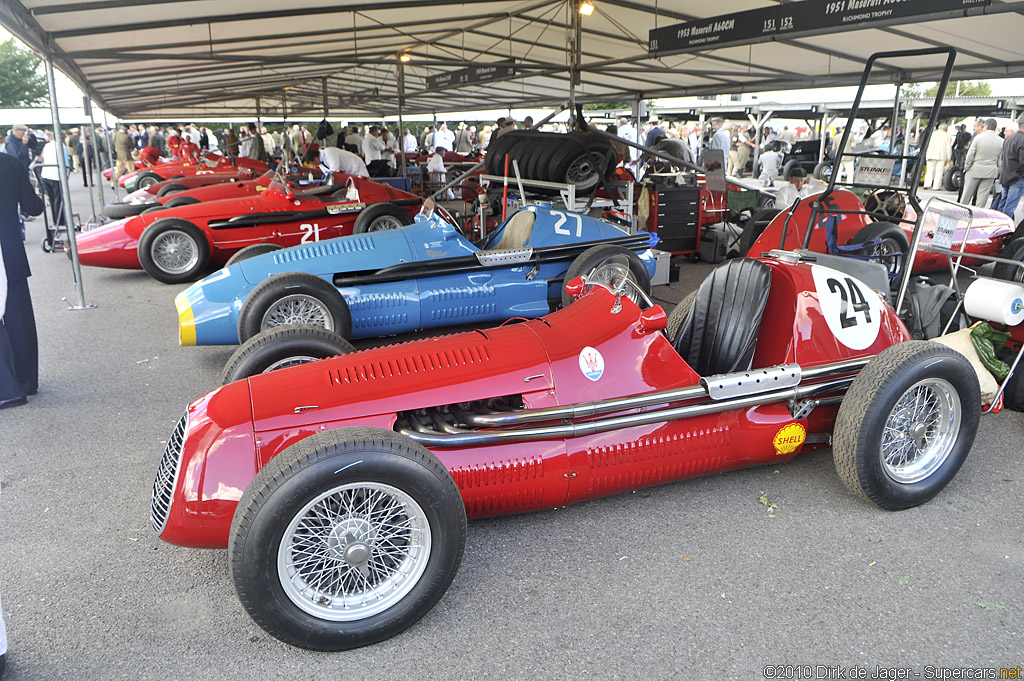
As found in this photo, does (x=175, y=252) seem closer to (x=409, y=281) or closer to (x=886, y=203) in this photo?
(x=409, y=281)

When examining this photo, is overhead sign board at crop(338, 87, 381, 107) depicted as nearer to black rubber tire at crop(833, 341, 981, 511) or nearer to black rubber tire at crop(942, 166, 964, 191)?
black rubber tire at crop(942, 166, 964, 191)

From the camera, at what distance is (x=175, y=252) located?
882 cm

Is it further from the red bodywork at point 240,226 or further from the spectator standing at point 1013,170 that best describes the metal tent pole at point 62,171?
the spectator standing at point 1013,170

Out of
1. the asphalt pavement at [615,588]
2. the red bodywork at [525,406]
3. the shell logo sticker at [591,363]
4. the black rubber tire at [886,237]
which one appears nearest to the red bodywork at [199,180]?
the asphalt pavement at [615,588]

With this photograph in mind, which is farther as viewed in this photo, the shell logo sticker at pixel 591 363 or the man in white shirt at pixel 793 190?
the man in white shirt at pixel 793 190

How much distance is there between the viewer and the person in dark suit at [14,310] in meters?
4.87

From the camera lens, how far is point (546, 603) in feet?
9.19

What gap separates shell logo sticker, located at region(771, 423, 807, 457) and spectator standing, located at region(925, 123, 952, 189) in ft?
69.6

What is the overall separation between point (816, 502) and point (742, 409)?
25.3 inches

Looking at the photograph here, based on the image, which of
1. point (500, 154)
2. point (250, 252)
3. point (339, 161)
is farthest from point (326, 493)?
point (339, 161)

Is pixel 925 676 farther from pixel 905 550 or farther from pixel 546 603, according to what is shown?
pixel 546 603

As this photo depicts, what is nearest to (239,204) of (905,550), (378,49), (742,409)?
(378,49)

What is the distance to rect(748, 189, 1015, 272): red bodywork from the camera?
23.7 feet

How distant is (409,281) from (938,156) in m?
21.3
